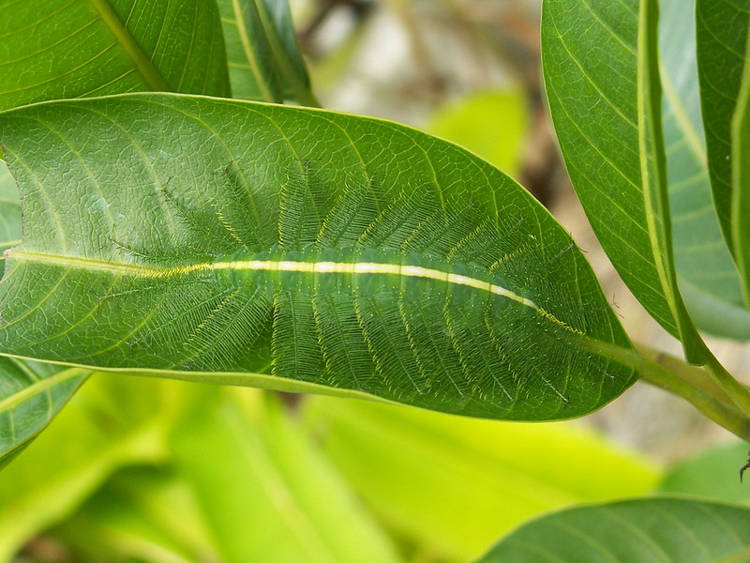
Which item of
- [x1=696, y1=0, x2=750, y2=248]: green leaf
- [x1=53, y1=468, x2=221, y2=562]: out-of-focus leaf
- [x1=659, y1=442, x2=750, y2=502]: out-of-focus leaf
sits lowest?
[x1=53, y1=468, x2=221, y2=562]: out-of-focus leaf

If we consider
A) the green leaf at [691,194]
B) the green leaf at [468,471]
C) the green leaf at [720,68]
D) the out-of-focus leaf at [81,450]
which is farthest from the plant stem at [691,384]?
the out-of-focus leaf at [81,450]

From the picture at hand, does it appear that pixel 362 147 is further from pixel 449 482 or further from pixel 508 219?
pixel 449 482

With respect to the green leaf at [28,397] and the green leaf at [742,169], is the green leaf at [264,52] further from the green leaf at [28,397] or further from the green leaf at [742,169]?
the green leaf at [742,169]

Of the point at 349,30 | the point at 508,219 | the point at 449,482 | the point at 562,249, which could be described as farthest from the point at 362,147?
the point at 349,30

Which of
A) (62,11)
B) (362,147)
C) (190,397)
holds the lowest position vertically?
(190,397)

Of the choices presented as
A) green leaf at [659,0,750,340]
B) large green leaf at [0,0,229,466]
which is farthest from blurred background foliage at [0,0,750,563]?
large green leaf at [0,0,229,466]

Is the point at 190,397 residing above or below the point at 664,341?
below

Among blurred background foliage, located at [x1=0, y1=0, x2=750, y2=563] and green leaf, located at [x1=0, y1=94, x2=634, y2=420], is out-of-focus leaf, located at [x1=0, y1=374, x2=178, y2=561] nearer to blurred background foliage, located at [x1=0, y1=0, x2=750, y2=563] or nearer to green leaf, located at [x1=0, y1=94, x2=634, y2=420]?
blurred background foliage, located at [x1=0, y1=0, x2=750, y2=563]
